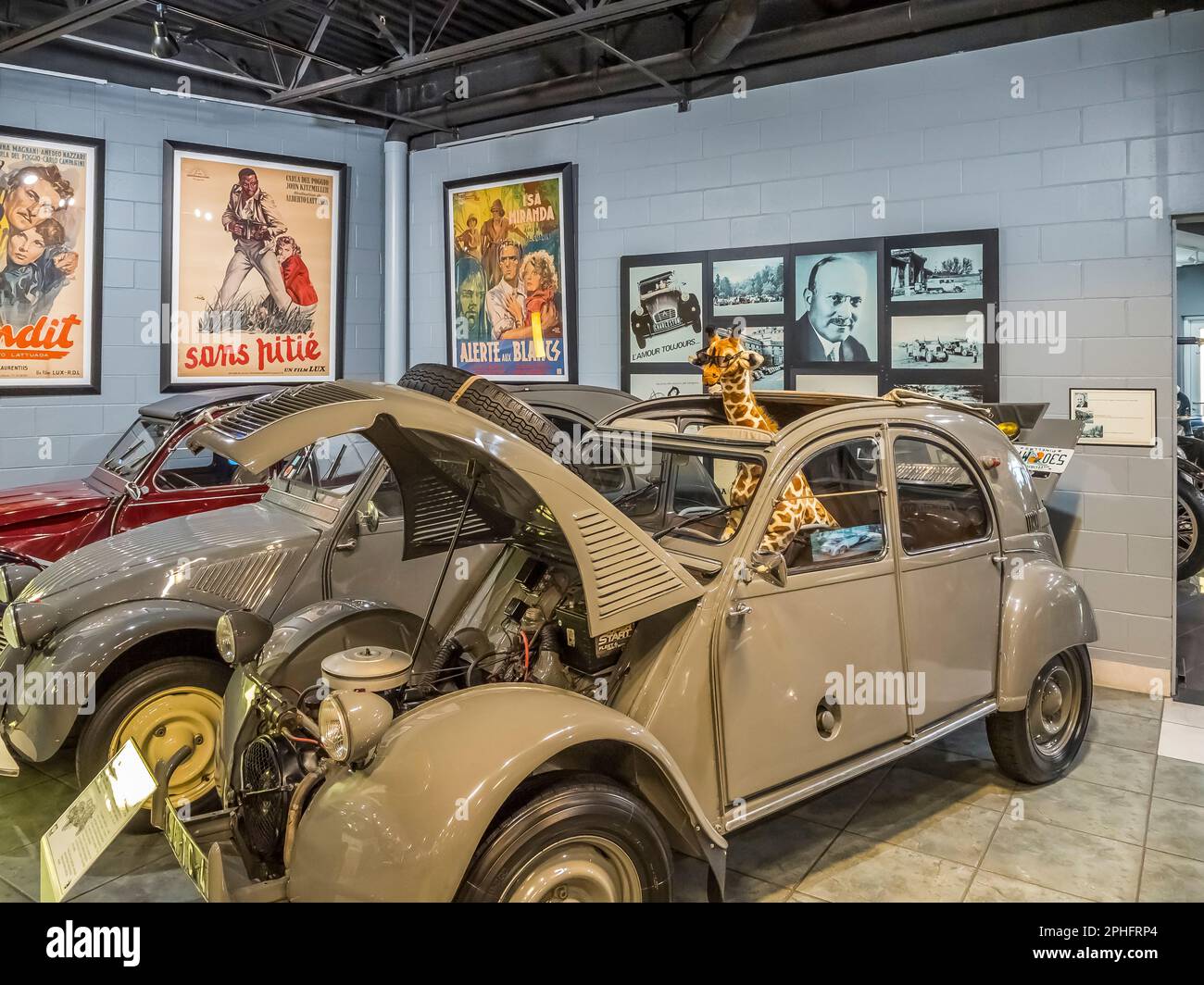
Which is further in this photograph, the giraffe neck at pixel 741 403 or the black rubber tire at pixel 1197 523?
the black rubber tire at pixel 1197 523

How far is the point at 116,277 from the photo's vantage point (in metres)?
7.48

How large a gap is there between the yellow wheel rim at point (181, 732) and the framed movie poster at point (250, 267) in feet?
15.4

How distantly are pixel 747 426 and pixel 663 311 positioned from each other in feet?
11.4

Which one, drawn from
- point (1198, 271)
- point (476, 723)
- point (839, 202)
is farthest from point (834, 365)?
point (1198, 271)

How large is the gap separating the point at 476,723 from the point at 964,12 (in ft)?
17.5

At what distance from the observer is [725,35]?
5.89m

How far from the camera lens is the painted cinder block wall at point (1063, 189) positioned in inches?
205

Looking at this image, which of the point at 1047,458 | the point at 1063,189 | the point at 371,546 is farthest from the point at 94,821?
the point at 1063,189

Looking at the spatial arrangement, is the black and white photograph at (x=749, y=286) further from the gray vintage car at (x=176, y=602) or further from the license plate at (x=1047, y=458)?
the gray vintage car at (x=176, y=602)

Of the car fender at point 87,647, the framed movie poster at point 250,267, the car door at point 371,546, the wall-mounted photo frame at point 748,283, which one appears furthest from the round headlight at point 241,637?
the framed movie poster at point 250,267

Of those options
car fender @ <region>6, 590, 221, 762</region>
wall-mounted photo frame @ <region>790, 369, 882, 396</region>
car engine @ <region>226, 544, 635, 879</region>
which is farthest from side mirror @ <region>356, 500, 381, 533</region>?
wall-mounted photo frame @ <region>790, 369, 882, 396</region>

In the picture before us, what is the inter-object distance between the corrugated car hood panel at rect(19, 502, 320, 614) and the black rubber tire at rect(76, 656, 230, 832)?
310 millimetres

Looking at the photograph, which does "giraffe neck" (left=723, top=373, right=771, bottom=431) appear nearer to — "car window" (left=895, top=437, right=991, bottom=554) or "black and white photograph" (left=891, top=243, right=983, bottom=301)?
"car window" (left=895, top=437, right=991, bottom=554)

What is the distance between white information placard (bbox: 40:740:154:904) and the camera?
7.63ft
